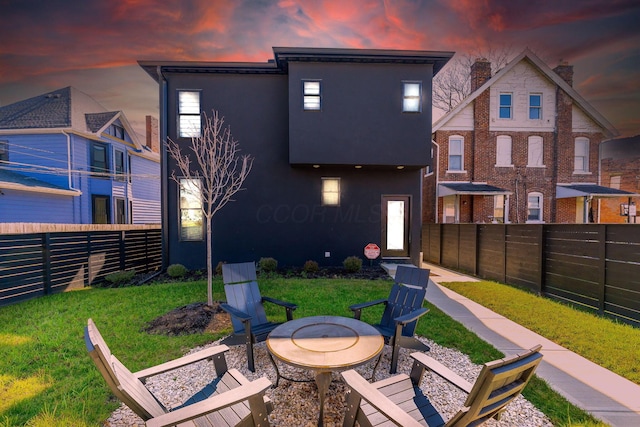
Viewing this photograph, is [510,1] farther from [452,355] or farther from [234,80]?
[452,355]

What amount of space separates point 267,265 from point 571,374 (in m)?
7.57

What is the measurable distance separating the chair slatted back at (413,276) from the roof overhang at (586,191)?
1549cm

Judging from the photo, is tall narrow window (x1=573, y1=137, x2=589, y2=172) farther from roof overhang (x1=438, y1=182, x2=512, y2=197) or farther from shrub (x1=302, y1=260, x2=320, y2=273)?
shrub (x1=302, y1=260, x2=320, y2=273)

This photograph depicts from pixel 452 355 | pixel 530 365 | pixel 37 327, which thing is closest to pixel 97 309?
pixel 37 327

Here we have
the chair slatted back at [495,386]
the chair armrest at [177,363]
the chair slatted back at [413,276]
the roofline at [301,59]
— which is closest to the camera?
the chair slatted back at [495,386]

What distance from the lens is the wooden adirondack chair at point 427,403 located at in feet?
5.33

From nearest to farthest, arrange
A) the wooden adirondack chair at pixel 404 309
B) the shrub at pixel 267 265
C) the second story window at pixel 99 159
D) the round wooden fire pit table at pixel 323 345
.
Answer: the round wooden fire pit table at pixel 323 345 < the wooden adirondack chair at pixel 404 309 < the shrub at pixel 267 265 < the second story window at pixel 99 159

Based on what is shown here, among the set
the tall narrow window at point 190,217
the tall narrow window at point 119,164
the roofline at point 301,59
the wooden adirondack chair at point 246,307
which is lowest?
the wooden adirondack chair at point 246,307

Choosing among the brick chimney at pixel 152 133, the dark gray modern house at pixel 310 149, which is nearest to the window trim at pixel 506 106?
the dark gray modern house at pixel 310 149

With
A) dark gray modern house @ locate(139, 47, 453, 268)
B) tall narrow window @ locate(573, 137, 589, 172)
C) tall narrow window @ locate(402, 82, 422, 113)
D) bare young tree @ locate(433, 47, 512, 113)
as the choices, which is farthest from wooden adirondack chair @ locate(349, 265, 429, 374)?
bare young tree @ locate(433, 47, 512, 113)

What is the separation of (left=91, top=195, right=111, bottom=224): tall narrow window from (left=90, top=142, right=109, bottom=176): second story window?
1.61m

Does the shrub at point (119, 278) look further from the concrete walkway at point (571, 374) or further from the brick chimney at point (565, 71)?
the brick chimney at point (565, 71)

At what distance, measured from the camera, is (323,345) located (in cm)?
278

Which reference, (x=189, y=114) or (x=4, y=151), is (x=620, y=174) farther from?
(x=4, y=151)
